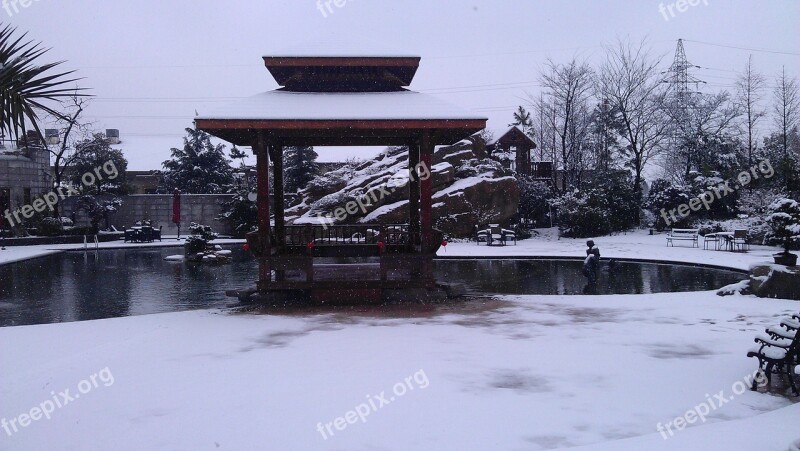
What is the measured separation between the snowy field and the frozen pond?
2656mm

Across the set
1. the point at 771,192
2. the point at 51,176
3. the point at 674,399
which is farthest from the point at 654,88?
the point at 51,176

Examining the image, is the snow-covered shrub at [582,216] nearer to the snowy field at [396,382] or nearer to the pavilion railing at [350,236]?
the pavilion railing at [350,236]

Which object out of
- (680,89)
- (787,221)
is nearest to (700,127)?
(680,89)

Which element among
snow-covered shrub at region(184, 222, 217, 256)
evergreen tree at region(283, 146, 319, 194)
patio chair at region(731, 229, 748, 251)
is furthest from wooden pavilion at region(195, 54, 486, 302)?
evergreen tree at region(283, 146, 319, 194)

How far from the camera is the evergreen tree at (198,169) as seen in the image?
1535 inches

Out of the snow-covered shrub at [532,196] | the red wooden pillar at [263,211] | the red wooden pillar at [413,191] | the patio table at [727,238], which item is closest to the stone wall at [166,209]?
the snow-covered shrub at [532,196]

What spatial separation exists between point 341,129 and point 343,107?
543 millimetres

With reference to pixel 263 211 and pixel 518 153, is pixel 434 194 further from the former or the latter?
pixel 263 211

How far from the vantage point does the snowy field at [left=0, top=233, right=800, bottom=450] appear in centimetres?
475

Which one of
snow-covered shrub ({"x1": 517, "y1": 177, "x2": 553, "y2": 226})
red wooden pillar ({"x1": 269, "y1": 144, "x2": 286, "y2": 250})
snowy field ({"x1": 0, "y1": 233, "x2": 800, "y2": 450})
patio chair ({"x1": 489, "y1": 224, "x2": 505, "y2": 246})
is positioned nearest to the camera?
snowy field ({"x1": 0, "y1": 233, "x2": 800, "y2": 450})

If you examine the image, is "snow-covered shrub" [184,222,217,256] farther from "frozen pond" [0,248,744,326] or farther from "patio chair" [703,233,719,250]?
Result: "patio chair" [703,233,719,250]

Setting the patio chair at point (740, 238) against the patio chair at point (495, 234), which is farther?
the patio chair at point (495, 234)

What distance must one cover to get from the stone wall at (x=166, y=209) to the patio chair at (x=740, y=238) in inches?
1086

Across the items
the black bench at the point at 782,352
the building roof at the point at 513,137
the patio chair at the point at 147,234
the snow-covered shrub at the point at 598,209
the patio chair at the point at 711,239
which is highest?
the building roof at the point at 513,137
